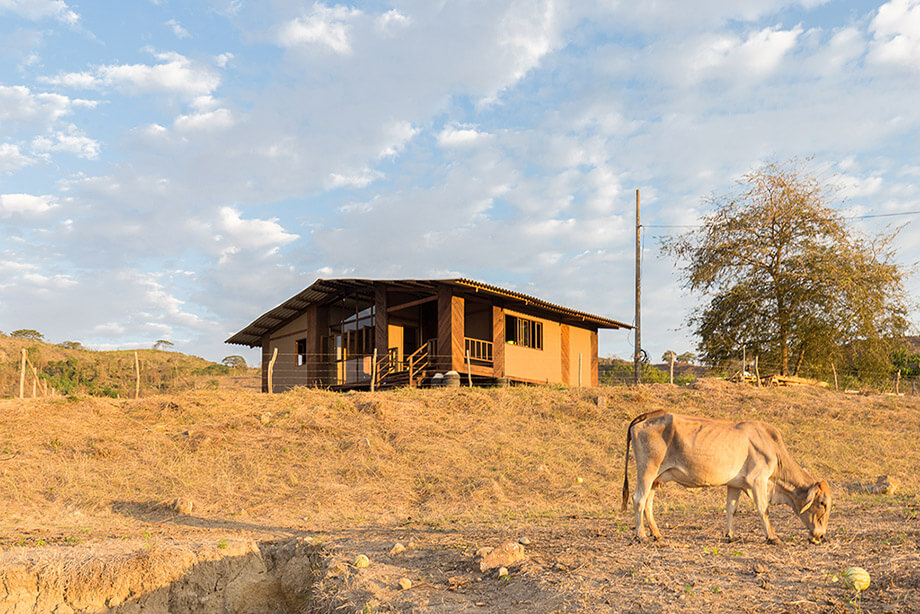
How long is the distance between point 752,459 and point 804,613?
3480 millimetres

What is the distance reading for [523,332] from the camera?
26797 millimetres

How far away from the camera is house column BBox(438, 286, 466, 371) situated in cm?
2350

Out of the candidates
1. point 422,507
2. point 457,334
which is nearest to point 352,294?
point 457,334

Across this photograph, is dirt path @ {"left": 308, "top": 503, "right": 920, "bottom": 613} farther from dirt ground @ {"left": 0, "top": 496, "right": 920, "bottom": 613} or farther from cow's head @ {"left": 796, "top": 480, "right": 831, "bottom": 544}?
cow's head @ {"left": 796, "top": 480, "right": 831, "bottom": 544}

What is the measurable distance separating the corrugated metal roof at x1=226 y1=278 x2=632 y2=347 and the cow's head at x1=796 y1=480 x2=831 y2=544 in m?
15.0

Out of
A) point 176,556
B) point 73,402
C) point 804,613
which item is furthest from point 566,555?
point 73,402

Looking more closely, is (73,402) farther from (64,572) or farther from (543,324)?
(543,324)

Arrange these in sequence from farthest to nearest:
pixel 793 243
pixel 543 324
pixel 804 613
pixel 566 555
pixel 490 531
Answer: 1. pixel 793 243
2. pixel 543 324
3. pixel 490 531
4. pixel 566 555
5. pixel 804 613

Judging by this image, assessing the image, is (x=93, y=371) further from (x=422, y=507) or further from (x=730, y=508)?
(x=730, y=508)

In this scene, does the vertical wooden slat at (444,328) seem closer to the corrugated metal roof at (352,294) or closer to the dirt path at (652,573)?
the corrugated metal roof at (352,294)

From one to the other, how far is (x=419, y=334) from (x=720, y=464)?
19323 millimetres

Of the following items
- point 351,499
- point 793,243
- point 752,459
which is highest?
point 793,243

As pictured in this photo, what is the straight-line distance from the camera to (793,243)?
30109 millimetres

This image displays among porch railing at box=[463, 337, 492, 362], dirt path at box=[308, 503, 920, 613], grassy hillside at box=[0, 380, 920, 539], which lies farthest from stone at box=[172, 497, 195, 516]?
porch railing at box=[463, 337, 492, 362]
